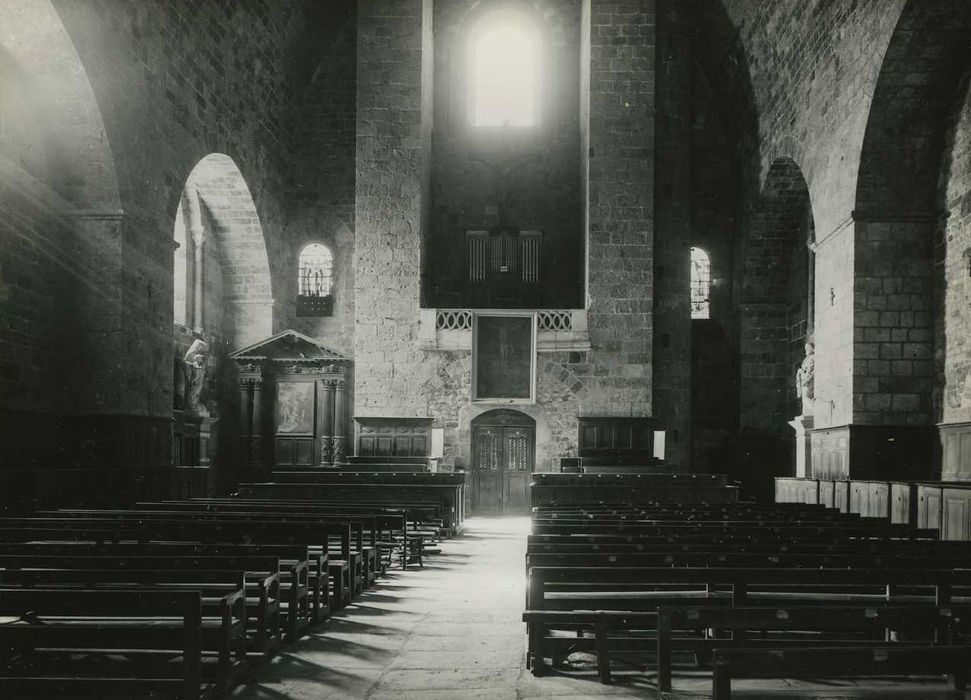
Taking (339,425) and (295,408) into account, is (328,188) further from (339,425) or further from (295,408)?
(339,425)

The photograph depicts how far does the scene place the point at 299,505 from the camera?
9422 mm

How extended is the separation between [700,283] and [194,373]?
11165 millimetres

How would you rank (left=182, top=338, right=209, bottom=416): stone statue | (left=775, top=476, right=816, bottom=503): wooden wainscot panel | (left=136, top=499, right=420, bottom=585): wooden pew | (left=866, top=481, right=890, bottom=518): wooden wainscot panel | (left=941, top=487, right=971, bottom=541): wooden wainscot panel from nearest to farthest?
(left=136, top=499, right=420, bottom=585): wooden pew
(left=941, top=487, right=971, bottom=541): wooden wainscot panel
(left=866, top=481, right=890, bottom=518): wooden wainscot panel
(left=775, top=476, right=816, bottom=503): wooden wainscot panel
(left=182, top=338, right=209, bottom=416): stone statue

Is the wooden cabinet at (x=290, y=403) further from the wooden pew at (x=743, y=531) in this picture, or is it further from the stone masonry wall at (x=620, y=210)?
the wooden pew at (x=743, y=531)

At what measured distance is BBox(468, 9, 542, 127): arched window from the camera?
21.5 meters

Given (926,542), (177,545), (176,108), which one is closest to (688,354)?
(176,108)

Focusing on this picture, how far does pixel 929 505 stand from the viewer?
1002 cm

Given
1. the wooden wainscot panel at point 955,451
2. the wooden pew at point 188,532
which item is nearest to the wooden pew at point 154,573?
the wooden pew at point 188,532

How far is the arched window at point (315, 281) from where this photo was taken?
71.1 ft

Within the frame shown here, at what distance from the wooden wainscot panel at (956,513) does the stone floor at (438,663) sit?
14.7 feet

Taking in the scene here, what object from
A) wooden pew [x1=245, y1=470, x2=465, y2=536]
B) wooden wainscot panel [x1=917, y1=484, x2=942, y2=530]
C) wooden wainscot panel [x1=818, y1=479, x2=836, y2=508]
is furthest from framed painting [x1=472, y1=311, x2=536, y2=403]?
wooden wainscot panel [x1=917, y1=484, x2=942, y2=530]

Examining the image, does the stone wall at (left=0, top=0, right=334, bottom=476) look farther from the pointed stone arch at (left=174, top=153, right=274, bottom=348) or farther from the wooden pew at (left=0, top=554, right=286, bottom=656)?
the wooden pew at (left=0, top=554, right=286, bottom=656)

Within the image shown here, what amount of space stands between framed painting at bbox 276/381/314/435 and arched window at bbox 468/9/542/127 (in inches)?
287

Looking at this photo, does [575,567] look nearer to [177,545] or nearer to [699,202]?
[177,545]
